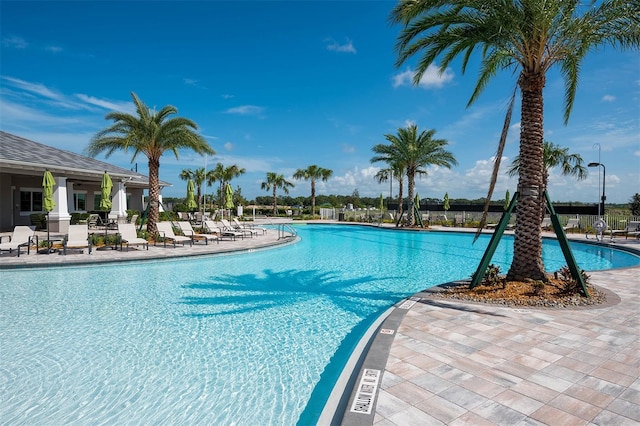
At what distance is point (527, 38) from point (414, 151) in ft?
62.7

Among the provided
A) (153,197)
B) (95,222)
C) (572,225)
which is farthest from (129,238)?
(572,225)

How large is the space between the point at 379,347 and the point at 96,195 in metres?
33.2

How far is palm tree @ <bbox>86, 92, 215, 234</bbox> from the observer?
55.1ft

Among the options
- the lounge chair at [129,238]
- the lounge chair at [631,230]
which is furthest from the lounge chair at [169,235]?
the lounge chair at [631,230]

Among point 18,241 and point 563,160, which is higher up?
point 563,160

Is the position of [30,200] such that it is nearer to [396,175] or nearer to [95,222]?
[95,222]

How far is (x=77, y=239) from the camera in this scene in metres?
13.5

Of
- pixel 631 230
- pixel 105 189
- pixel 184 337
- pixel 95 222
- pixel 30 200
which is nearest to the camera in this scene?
pixel 184 337

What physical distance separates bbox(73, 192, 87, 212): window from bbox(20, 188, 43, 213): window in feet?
18.0

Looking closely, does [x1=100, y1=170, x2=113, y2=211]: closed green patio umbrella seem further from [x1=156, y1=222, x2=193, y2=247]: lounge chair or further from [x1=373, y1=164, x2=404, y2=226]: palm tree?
[x1=373, y1=164, x2=404, y2=226]: palm tree

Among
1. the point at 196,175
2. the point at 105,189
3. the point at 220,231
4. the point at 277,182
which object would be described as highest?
the point at 196,175

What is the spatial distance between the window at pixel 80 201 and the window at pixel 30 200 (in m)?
5.49

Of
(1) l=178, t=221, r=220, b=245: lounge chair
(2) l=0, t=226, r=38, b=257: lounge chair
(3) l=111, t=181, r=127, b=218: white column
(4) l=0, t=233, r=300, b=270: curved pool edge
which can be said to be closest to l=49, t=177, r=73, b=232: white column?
(2) l=0, t=226, r=38, b=257: lounge chair

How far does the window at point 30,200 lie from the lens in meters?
21.8
